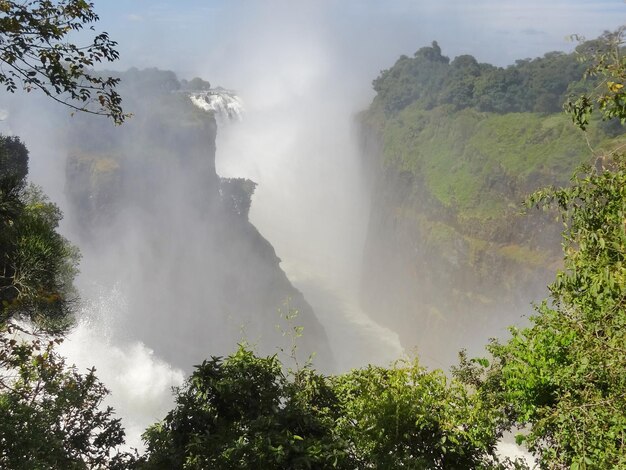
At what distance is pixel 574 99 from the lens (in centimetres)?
748

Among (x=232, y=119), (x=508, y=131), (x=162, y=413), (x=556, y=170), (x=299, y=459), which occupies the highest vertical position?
(x=232, y=119)

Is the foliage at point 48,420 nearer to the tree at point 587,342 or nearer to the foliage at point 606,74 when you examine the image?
the tree at point 587,342

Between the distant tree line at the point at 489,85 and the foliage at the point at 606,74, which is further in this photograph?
the distant tree line at the point at 489,85

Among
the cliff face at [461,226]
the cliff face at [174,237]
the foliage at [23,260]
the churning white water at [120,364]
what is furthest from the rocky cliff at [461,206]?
the foliage at [23,260]

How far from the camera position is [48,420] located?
858 cm

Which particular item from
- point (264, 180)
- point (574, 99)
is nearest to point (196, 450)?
point (574, 99)

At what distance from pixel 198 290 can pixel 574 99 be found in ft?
130

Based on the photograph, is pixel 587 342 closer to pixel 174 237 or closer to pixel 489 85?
pixel 174 237

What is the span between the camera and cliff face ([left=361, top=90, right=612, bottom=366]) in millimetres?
37406

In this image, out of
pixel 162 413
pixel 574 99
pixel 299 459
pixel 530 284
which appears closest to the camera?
pixel 299 459

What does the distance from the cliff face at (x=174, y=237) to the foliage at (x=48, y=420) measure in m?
28.4

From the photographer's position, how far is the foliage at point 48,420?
7.34 metres

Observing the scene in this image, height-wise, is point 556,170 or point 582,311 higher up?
point 556,170

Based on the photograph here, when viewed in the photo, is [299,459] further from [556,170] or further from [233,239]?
[233,239]
